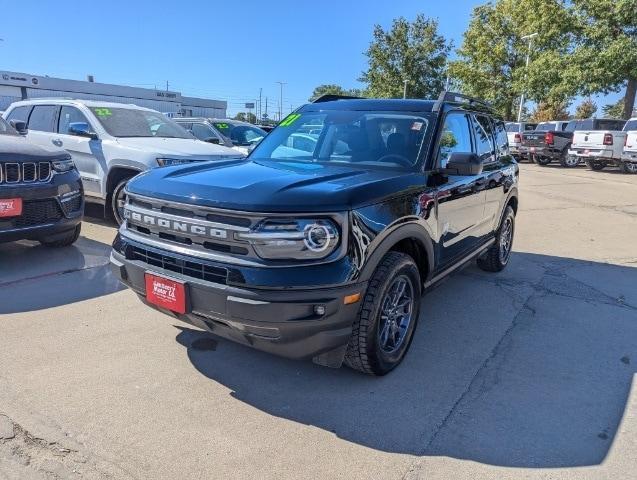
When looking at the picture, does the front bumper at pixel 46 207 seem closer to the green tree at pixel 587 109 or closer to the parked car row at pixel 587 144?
the parked car row at pixel 587 144

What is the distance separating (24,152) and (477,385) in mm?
4840

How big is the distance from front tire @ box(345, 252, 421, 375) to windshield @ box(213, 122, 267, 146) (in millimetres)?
9135

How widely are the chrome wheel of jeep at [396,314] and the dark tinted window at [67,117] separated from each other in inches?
242

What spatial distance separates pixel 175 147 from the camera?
279 inches

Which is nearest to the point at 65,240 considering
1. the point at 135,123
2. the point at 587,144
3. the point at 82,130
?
the point at 82,130

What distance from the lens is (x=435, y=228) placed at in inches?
147

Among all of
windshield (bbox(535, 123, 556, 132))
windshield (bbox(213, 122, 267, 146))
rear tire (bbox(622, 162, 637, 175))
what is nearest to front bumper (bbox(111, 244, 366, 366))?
windshield (bbox(213, 122, 267, 146))

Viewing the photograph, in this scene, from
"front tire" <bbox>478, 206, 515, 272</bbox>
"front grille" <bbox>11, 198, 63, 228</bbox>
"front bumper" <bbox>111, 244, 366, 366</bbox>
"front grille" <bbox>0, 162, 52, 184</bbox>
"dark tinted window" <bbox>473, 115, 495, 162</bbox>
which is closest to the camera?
"front bumper" <bbox>111, 244, 366, 366</bbox>

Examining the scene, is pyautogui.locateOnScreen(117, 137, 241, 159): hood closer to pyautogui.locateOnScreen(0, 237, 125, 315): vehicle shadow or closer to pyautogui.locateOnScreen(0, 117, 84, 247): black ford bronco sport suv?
pyautogui.locateOnScreen(0, 117, 84, 247): black ford bronco sport suv

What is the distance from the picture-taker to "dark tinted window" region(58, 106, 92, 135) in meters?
7.59

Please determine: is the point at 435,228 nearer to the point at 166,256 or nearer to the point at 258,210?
the point at 258,210

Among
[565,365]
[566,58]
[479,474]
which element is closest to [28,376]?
[479,474]

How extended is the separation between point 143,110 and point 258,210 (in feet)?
20.8

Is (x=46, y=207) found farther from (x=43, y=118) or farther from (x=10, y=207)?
(x=43, y=118)
